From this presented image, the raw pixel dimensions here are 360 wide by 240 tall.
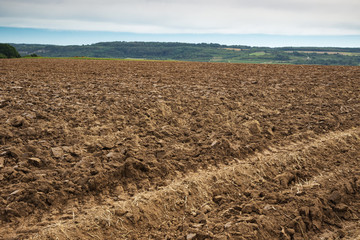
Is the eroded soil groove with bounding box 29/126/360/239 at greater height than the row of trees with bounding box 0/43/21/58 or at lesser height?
lesser

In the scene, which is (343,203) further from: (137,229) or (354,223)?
(137,229)

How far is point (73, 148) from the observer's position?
6.43 m

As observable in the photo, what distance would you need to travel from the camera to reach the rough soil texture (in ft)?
14.7

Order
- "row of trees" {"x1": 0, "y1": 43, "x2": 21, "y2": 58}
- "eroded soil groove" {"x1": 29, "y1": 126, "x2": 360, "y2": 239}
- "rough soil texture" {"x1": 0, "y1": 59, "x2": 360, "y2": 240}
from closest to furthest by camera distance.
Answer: "eroded soil groove" {"x1": 29, "y1": 126, "x2": 360, "y2": 239} < "rough soil texture" {"x1": 0, "y1": 59, "x2": 360, "y2": 240} < "row of trees" {"x1": 0, "y1": 43, "x2": 21, "y2": 58}

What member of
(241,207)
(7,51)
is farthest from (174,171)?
(7,51)

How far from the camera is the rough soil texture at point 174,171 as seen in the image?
4.48m

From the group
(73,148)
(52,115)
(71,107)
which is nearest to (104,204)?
(73,148)

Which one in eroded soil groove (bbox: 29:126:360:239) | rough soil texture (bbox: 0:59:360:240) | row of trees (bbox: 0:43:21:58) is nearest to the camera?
eroded soil groove (bbox: 29:126:360:239)

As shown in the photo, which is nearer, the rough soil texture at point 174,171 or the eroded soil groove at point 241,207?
the eroded soil groove at point 241,207

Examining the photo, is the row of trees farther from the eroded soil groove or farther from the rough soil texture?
the eroded soil groove

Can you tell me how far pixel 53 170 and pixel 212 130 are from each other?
4.05 meters

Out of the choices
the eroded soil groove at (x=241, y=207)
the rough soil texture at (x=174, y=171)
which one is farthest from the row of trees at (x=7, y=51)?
the eroded soil groove at (x=241, y=207)

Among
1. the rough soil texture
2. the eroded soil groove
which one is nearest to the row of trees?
the rough soil texture

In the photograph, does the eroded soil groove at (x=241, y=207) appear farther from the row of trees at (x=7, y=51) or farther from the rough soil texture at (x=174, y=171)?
the row of trees at (x=7, y=51)
